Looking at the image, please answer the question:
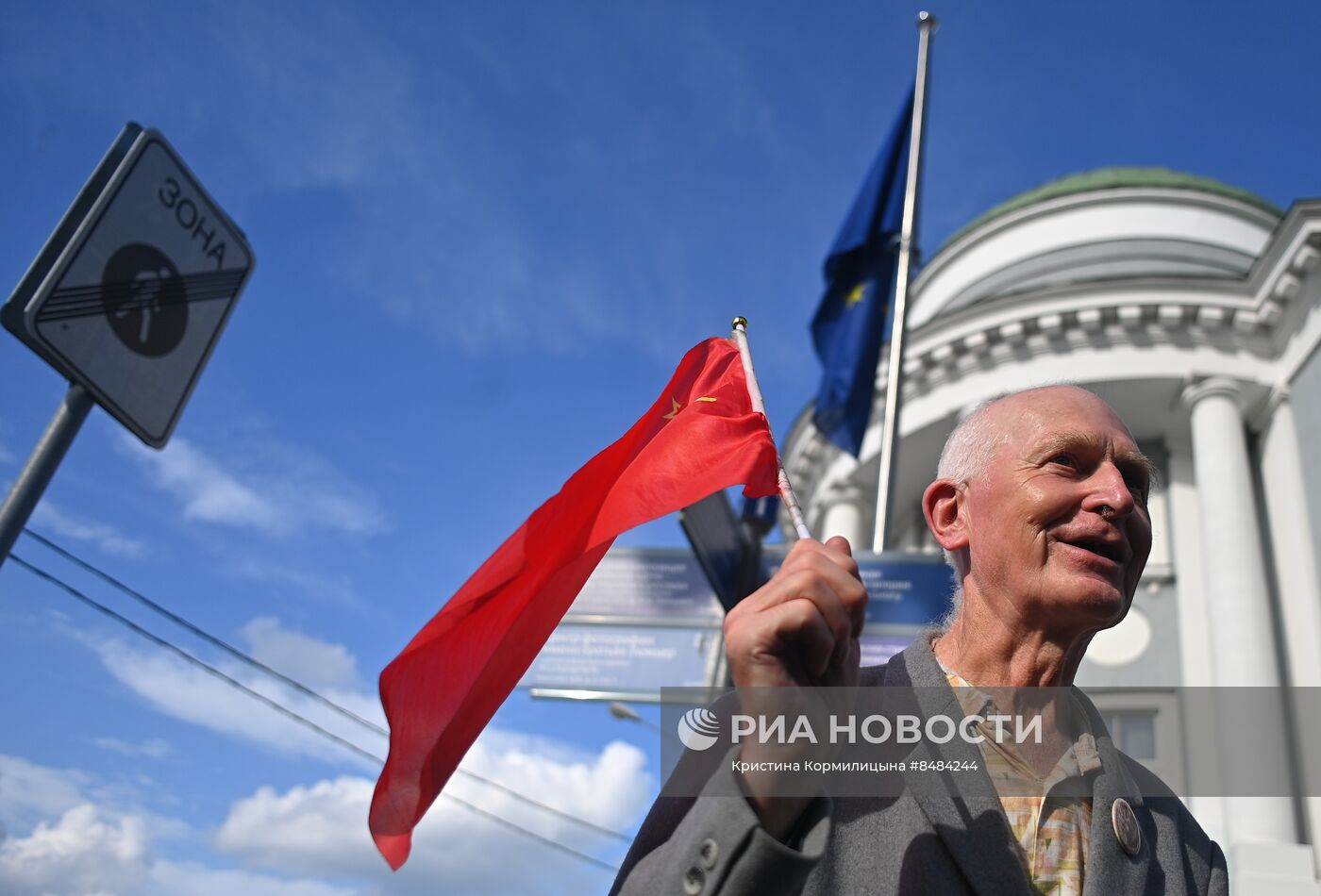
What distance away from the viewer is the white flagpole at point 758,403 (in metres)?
2.18

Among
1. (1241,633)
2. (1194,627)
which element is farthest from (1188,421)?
(1241,633)

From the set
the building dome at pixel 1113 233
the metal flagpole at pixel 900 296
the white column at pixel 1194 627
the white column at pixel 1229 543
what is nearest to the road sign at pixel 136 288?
the metal flagpole at pixel 900 296

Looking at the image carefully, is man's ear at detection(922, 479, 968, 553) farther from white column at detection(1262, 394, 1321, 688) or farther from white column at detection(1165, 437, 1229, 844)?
white column at detection(1262, 394, 1321, 688)

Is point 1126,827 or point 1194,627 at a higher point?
point 1194,627

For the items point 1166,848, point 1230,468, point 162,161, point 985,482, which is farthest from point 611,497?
point 1230,468

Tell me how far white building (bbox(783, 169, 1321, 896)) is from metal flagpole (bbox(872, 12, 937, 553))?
3.78 metres

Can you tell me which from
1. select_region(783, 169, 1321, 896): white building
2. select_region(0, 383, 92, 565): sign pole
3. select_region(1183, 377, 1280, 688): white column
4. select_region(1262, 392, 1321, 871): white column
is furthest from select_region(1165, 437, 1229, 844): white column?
select_region(0, 383, 92, 565): sign pole

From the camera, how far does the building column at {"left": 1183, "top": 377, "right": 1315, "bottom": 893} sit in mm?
13008

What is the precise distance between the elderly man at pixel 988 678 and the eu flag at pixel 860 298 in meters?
7.49

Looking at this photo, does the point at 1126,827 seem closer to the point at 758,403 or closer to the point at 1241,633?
the point at 758,403

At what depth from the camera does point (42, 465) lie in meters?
3.07

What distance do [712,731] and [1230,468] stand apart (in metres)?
16.0

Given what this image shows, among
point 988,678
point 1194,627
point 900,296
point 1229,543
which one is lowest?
point 988,678

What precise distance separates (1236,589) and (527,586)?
14.6 m
